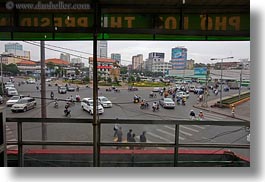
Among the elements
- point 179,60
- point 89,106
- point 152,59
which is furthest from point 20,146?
point 179,60

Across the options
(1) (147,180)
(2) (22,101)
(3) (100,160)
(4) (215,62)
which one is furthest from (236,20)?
(2) (22,101)

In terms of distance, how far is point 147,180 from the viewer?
1.64 metres

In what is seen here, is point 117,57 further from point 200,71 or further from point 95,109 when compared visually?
point 200,71

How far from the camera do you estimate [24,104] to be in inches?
131

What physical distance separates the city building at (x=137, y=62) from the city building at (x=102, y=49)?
1.67 ft

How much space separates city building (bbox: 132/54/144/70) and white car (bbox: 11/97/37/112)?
1624 mm

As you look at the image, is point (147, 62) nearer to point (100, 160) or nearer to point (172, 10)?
point (172, 10)

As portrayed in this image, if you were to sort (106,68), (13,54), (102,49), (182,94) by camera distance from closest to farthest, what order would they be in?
(102,49) → (106,68) → (13,54) → (182,94)

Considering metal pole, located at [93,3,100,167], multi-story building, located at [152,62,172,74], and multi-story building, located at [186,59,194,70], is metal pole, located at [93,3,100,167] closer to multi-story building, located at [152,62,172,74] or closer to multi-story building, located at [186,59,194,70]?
multi-story building, located at [152,62,172,74]

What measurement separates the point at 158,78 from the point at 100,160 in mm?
1349

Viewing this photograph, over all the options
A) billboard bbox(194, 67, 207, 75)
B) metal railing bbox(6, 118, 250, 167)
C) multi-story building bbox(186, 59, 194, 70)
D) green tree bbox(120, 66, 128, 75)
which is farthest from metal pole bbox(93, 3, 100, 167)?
billboard bbox(194, 67, 207, 75)

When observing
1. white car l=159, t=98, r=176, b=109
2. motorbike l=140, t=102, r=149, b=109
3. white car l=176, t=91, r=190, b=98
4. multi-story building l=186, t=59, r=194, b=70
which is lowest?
motorbike l=140, t=102, r=149, b=109

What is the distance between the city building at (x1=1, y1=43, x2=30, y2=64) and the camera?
3.01 metres

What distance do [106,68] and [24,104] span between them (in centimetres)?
141
